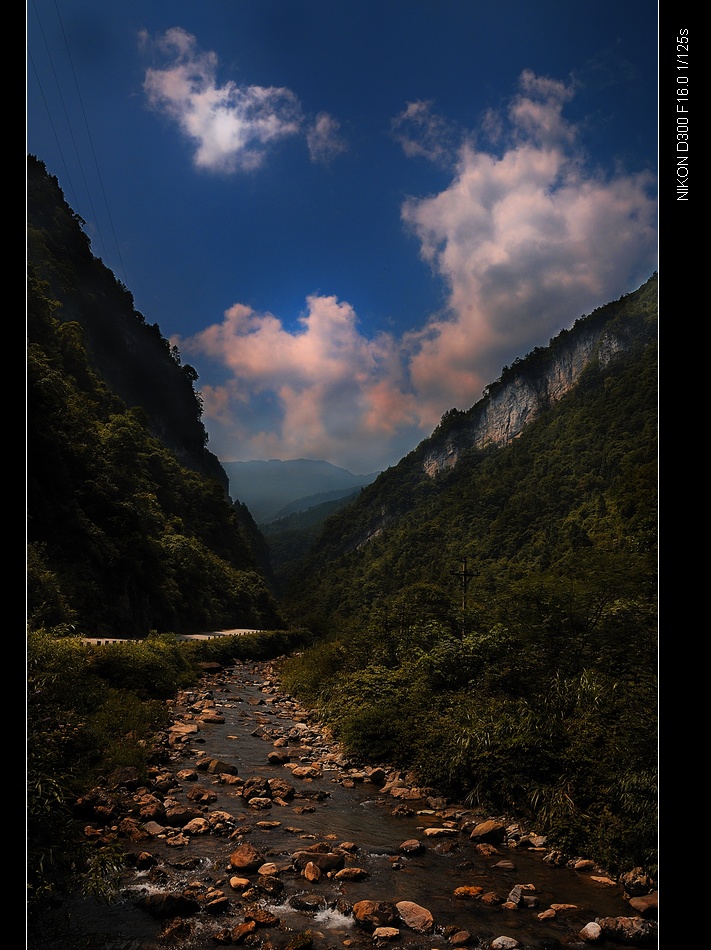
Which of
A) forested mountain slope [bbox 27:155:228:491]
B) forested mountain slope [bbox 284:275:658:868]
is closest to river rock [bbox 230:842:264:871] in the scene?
forested mountain slope [bbox 284:275:658:868]

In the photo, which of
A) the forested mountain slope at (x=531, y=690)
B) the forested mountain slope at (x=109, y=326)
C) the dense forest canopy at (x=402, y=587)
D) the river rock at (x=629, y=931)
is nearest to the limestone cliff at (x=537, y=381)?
the dense forest canopy at (x=402, y=587)

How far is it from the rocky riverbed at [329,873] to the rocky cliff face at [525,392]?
75.9 m

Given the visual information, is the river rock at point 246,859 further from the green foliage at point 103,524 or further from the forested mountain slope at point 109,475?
the green foliage at point 103,524

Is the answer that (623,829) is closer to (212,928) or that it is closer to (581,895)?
(581,895)

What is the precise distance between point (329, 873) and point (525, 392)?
94204 millimetres

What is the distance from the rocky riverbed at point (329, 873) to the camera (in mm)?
5199

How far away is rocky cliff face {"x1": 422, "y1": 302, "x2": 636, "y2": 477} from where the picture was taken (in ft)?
260

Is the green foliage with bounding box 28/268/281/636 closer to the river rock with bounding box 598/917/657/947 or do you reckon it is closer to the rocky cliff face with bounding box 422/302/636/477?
the river rock with bounding box 598/917/657/947

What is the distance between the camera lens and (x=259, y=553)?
103m

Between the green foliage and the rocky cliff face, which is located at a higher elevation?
Answer: the rocky cliff face

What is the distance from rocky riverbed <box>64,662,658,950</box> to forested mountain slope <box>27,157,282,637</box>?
4.08 metres
